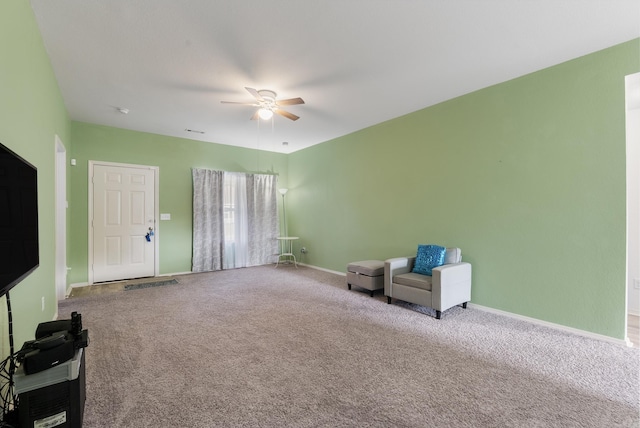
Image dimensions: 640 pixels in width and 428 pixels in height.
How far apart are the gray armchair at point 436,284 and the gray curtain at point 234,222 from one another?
11.9 ft

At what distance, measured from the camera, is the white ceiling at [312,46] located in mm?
2240

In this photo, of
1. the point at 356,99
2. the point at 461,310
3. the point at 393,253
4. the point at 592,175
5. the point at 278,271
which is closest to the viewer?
the point at 592,175

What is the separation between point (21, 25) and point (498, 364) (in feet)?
14.3

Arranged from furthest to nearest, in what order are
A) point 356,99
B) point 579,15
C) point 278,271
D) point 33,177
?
point 278,271
point 356,99
point 579,15
point 33,177

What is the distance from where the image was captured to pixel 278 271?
6.05m

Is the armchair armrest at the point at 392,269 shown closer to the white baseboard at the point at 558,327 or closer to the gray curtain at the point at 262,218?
the white baseboard at the point at 558,327

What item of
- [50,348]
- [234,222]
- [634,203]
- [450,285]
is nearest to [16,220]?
[50,348]

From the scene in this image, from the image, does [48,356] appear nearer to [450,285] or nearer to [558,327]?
[450,285]

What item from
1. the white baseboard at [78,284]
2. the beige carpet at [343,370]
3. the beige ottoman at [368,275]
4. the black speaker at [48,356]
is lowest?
the beige carpet at [343,370]

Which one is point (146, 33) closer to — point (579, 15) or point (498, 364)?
point (579, 15)

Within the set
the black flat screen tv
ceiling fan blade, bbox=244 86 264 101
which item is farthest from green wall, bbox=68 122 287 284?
the black flat screen tv

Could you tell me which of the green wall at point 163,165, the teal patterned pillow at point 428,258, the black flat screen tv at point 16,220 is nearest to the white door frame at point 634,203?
the teal patterned pillow at point 428,258

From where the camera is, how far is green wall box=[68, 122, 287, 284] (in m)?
4.84

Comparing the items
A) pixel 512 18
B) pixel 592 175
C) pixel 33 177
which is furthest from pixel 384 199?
pixel 33 177
